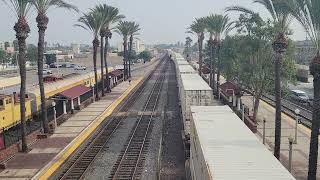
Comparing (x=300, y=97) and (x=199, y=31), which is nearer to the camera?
(x=300, y=97)

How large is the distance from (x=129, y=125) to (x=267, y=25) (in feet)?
52.9

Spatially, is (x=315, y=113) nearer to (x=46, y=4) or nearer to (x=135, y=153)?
(x=135, y=153)

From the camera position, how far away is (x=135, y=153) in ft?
92.2

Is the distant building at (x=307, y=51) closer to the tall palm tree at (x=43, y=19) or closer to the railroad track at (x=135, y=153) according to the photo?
the railroad track at (x=135, y=153)

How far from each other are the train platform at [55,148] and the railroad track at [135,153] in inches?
154

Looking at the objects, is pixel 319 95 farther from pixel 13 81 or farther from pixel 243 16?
pixel 13 81

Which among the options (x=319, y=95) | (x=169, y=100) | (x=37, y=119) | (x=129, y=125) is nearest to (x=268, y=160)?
(x=319, y=95)

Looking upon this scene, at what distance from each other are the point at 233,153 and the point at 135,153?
15.2m

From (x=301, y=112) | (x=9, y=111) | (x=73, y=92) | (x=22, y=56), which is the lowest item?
(x=301, y=112)

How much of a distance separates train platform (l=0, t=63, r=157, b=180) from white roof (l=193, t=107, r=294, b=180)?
11010mm

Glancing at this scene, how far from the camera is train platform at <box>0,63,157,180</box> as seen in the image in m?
24.0

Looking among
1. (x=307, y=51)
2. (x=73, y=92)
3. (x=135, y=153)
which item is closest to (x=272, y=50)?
(x=307, y=51)

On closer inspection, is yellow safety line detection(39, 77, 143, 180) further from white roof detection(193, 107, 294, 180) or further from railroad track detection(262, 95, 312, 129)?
railroad track detection(262, 95, 312, 129)

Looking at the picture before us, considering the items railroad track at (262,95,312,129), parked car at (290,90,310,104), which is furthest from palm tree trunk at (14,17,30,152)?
Result: parked car at (290,90,310,104)
